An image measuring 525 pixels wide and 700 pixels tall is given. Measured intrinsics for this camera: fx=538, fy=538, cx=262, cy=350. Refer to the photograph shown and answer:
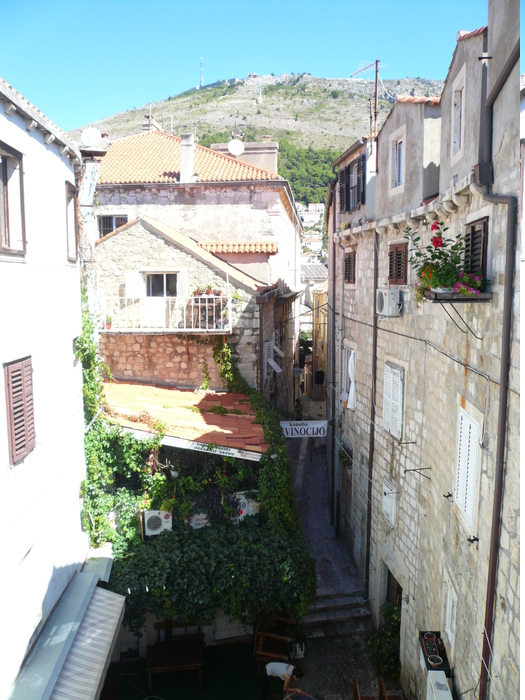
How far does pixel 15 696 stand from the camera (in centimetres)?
754

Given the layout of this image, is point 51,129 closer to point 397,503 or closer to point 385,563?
point 397,503

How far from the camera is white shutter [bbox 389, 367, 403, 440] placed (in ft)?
38.4

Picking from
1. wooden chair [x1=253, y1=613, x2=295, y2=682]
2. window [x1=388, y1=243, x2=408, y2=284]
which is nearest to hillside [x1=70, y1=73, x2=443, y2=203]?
window [x1=388, y1=243, x2=408, y2=284]

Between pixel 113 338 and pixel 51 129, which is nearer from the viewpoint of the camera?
pixel 51 129

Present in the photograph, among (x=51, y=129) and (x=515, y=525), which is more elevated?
(x=51, y=129)

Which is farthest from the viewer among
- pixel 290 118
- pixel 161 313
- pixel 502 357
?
pixel 290 118

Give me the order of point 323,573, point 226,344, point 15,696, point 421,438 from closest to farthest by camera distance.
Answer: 1. point 15,696
2. point 421,438
3. point 323,573
4. point 226,344

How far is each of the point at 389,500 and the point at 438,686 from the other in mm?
4727

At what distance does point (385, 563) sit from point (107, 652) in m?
6.67

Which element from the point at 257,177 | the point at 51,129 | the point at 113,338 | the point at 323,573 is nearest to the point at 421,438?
the point at 323,573

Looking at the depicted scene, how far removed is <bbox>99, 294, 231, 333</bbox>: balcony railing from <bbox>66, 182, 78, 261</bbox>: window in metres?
4.37

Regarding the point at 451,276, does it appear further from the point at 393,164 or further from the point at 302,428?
the point at 302,428

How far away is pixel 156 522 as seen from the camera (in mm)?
12172

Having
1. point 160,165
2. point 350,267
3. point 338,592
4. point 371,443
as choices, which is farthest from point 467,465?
point 160,165
